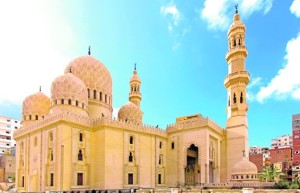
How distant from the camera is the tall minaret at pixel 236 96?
35.8 metres

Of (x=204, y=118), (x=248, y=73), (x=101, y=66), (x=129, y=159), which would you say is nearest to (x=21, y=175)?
(x=129, y=159)

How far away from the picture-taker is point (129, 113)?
39.8 metres

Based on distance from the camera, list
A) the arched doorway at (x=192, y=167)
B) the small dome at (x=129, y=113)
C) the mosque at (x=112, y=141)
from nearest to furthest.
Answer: the mosque at (x=112, y=141) < the arched doorway at (x=192, y=167) < the small dome at (x=129, y=113)

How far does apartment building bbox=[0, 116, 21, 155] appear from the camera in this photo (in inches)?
2891

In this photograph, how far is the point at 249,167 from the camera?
30.0 m

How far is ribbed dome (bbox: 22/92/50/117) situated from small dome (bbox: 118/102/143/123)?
10.2 meters

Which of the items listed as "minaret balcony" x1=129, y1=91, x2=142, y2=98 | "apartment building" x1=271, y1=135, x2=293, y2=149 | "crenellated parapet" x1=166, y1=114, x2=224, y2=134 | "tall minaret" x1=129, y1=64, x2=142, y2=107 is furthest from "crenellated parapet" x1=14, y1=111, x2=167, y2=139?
"apartment building" x1=271, y1=135, x2=293, y2=149

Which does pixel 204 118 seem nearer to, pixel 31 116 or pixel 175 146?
pixel 175 146

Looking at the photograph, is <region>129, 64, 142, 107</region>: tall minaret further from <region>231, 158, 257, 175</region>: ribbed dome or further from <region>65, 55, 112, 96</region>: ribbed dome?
<region>231, 158, 257, 175</region>: ribbed dome

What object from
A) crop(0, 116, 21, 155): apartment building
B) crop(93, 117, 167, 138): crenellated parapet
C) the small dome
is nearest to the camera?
crop(93, 117, 167, 138): crenellated parapet

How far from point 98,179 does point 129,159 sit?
182 inches

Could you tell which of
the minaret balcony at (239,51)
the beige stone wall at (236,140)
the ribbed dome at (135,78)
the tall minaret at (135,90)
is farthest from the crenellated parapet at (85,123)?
the minaret balcony at (239,51)

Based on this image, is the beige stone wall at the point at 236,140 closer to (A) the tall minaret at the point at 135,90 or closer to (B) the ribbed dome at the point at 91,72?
(A) the tall minaret at the point at 135,90

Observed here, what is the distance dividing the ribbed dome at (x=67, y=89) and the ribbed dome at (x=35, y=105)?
577 cm
